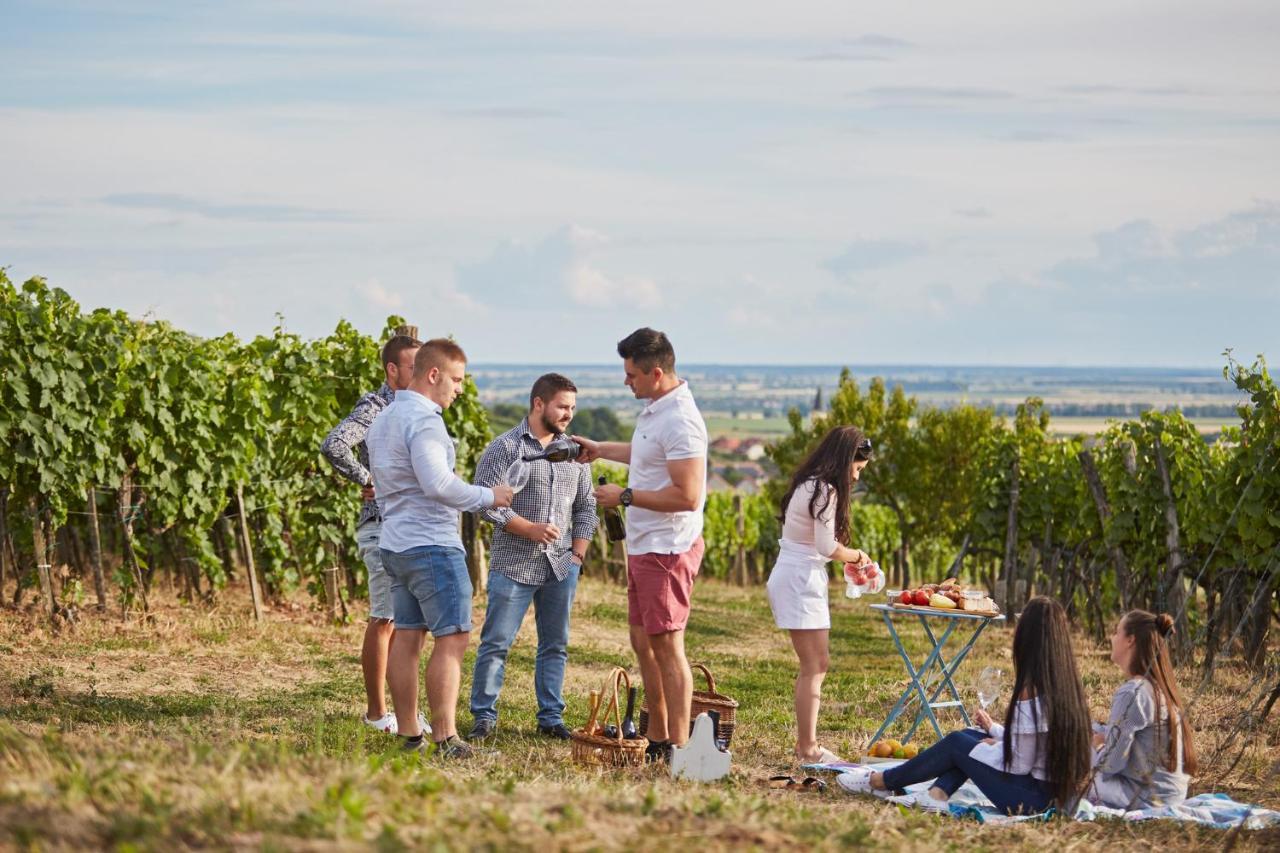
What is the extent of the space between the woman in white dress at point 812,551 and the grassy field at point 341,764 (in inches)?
17.9

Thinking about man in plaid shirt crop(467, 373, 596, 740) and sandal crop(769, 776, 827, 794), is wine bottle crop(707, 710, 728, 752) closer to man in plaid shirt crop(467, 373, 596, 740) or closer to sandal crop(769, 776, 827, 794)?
sandal crop(769, 776, 827, 794)

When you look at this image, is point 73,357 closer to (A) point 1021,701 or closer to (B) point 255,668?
(B) point 255,668

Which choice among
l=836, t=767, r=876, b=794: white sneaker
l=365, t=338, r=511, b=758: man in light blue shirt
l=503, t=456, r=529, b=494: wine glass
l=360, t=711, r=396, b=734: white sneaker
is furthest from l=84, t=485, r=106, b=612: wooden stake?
l=836, t=767, r=876, b=794: white sneaker

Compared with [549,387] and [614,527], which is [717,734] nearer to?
[614,527]

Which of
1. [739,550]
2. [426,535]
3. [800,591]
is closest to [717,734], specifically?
[800,591]

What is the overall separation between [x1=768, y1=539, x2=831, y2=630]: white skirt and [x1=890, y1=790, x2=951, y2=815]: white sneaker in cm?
88

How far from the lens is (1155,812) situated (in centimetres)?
530

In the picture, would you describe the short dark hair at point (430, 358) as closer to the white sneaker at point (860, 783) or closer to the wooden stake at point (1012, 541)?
the white sneaker at point (860, 783)

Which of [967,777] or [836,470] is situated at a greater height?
[836,470]

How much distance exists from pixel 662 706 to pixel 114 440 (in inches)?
201

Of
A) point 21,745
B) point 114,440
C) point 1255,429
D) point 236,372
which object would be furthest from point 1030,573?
point 21,745

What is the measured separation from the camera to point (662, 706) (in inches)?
229

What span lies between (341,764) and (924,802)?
7.70 ft

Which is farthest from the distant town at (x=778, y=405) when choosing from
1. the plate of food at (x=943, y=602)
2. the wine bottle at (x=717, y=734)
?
the wine bottle at (x=717, y=734)
